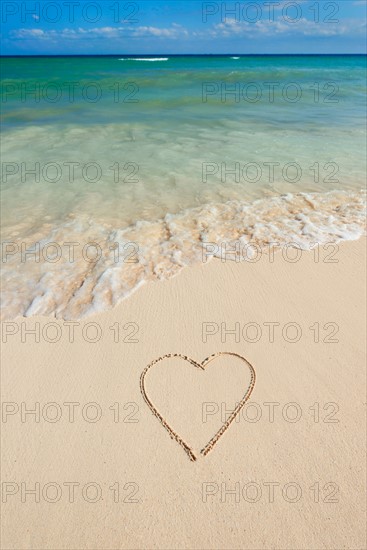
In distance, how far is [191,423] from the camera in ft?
9.14

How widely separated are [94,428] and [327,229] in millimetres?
3890

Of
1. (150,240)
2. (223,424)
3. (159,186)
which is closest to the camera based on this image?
(223,424)

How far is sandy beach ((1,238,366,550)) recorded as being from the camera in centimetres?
230

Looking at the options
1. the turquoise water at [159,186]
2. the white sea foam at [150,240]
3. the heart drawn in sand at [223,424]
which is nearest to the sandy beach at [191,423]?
the heart drawn in sand at [223,424]

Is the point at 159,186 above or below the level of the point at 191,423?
above

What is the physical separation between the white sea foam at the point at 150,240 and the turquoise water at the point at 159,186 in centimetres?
2

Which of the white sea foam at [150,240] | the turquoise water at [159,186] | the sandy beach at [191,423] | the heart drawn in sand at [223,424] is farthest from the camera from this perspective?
the turquoise water at [159,186]

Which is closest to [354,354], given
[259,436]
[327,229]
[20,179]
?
[259,436]

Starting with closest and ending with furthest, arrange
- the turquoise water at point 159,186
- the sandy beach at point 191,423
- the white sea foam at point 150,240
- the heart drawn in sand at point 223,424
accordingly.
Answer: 1. the sandy beach at point 191,423
2. the heart drawn in sand at point 223,424
3. the white sea foam at point 150,240
4. the turquoise water at point 159,186

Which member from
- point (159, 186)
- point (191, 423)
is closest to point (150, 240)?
point (159, 186)

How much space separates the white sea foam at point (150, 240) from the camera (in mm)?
4070

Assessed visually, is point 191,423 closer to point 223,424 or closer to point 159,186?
point 223,424

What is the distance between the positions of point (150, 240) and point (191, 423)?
2761 millimetres

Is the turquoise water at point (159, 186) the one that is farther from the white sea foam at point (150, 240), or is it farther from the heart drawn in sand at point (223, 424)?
the heart drawn in sand at point (223, 424)
